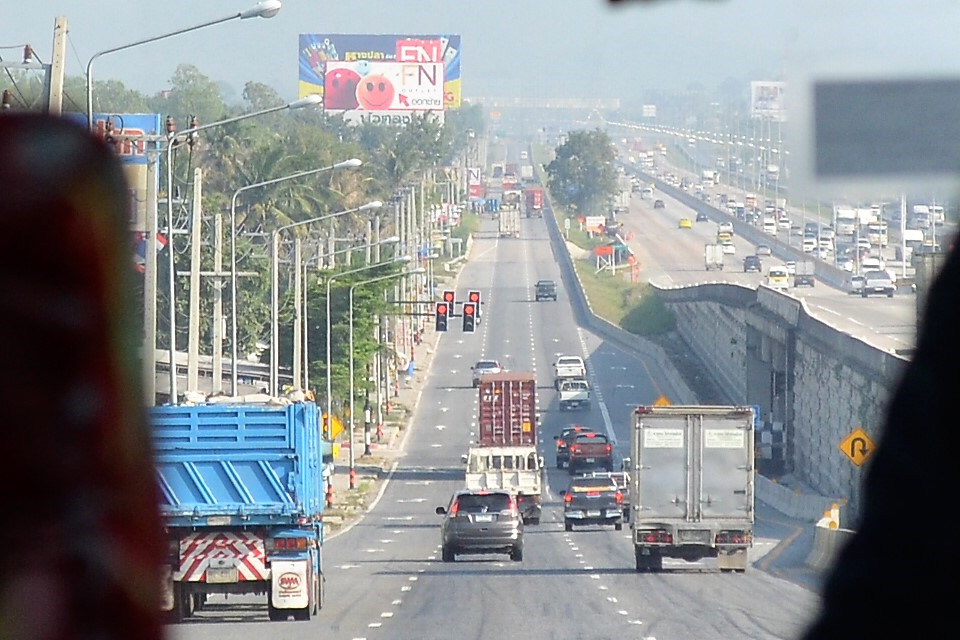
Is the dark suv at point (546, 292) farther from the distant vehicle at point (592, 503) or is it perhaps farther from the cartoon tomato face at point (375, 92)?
the distant vehicle at point (592, 503)

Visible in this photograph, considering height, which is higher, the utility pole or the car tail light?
the utility pole

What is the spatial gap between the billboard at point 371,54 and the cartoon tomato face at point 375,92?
1.05m

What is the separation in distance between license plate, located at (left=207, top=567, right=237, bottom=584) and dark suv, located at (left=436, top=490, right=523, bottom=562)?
44.0 feet

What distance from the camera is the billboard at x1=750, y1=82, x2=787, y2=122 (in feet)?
8.23

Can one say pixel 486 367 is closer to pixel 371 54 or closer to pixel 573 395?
pixel 573 395

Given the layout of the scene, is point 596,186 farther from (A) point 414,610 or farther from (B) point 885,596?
(B) point 885,596

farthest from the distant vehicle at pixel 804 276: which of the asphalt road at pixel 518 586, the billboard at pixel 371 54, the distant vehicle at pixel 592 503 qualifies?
the billboard at pixel 371 54

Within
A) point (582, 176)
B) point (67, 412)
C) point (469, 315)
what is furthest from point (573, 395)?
point (582, 176)

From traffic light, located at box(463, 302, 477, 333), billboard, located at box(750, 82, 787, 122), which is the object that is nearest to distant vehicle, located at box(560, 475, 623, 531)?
traffic light, located at box(463, 302, 477, 333)

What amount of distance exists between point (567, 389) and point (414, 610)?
177 feet

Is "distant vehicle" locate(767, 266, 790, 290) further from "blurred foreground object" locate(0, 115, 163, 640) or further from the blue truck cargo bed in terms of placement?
"blurred foreground object" locate(0, 115, 163, 640)

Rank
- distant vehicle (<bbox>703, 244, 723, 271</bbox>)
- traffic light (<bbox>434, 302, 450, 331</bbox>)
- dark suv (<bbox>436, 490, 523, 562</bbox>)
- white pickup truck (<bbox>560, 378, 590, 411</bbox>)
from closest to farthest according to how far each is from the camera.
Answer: dark suv (<bbox>436, 490, 523, 562</bbox>), traffic light (<bbox>434, 302, 450, 331</bbox>), white pickup truck (<bbox>560, 378, 590, 411</bbox>), distant vehicle (<bbox>703, 244, 723, 271</bbox>)

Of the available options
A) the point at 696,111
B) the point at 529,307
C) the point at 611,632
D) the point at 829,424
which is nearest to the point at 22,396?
the point at 696,111

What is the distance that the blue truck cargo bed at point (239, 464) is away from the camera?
19656 millimetres
